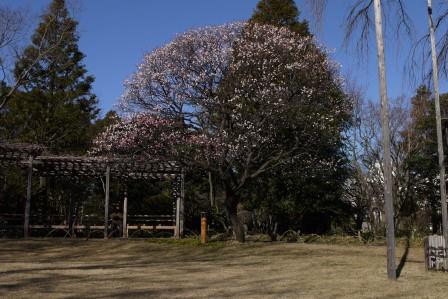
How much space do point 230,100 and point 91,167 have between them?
6.79 meters

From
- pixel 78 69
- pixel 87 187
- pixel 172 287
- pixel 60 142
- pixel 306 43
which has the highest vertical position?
pixel 78 69

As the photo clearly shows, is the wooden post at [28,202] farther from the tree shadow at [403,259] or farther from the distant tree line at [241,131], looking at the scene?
the tree shadow at [403,259]

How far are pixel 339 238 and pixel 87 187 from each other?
14.9 meters

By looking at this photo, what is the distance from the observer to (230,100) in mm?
18219

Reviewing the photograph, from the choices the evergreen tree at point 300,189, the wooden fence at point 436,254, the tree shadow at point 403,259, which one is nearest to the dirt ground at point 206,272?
the tree shadow at point 403,259

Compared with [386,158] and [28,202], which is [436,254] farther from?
[28,202]

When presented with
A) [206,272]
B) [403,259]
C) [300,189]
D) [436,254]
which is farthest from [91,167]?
[436,254]

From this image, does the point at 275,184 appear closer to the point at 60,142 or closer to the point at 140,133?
the point at 140,133

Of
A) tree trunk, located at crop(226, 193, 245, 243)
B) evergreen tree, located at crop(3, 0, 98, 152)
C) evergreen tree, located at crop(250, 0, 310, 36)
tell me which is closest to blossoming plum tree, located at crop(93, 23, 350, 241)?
tree trunk, located at crop(226, 193, 245, 243)

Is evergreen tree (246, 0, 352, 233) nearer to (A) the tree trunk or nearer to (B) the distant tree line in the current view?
(B) the distant tree line

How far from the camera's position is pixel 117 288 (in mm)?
9305

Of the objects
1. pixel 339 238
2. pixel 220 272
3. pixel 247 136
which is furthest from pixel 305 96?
pixel 220 272

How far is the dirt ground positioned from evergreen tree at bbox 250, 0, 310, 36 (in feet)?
38.9

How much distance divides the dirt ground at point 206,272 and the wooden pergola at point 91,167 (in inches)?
125
